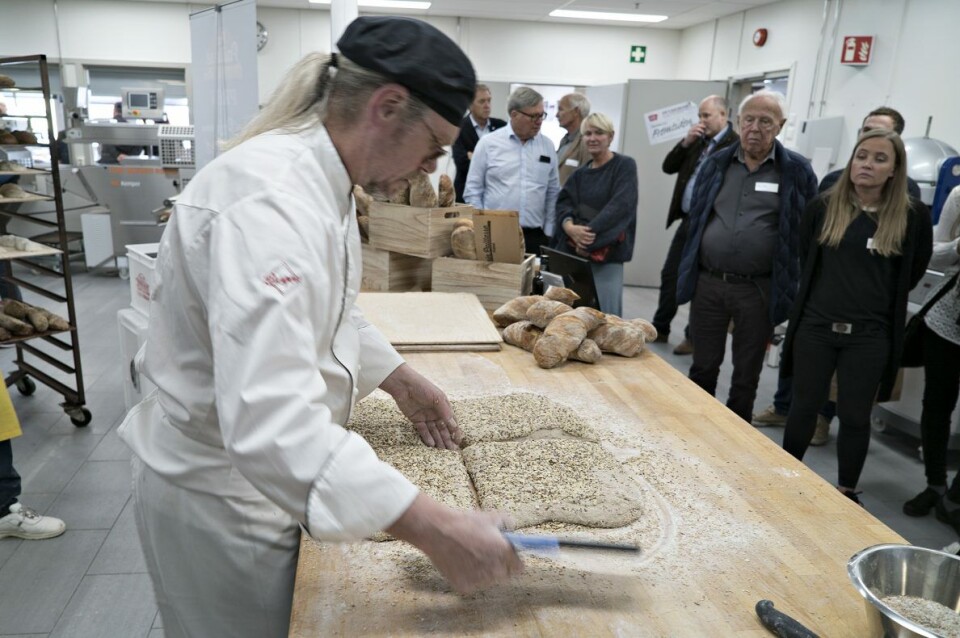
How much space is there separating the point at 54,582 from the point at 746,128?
300 centimetres

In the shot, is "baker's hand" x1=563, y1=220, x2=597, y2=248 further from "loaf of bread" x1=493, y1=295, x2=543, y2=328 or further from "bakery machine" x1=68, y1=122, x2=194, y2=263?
"bakery machine" x1=68, y1=122, x2=194, y2=263

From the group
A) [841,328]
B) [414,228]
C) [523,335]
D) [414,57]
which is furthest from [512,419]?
[841,328]

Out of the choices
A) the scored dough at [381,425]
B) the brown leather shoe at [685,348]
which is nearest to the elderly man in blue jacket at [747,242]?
the brown leather shoe at [685,348]

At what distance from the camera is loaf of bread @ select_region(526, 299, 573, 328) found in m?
2.08

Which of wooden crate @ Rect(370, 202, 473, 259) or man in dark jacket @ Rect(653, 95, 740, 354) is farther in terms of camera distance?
man in dark jacket @ Rect(653, 95, 740, 354)

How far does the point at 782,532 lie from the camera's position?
1.12 meters

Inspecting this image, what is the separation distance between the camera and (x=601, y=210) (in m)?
3.64

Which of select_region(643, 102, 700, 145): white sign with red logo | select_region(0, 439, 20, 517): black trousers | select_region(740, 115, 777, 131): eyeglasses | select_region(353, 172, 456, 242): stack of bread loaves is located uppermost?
select_region(643, 102, 700, 145): white sign with red logo

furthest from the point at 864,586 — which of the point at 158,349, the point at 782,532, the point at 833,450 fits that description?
the point at 833,450

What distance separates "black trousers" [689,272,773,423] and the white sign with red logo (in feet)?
11.2

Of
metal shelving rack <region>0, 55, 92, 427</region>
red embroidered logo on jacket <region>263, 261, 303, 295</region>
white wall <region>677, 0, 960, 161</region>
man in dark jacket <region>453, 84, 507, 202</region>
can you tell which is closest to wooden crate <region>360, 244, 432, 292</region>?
metal shelving rack <region>0, 55, 92, 427</region>

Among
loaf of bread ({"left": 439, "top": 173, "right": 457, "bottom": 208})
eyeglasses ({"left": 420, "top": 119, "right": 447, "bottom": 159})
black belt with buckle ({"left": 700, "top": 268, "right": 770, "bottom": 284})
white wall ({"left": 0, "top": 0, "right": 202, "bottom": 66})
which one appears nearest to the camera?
eyeglasses ({"left": 420, "top": 119, "right": 447, "bottom": 159})

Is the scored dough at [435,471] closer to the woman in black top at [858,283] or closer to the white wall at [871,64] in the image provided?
the woman in black top at [858,283]

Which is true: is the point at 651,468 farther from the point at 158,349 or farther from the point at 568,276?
the point at 568,276
